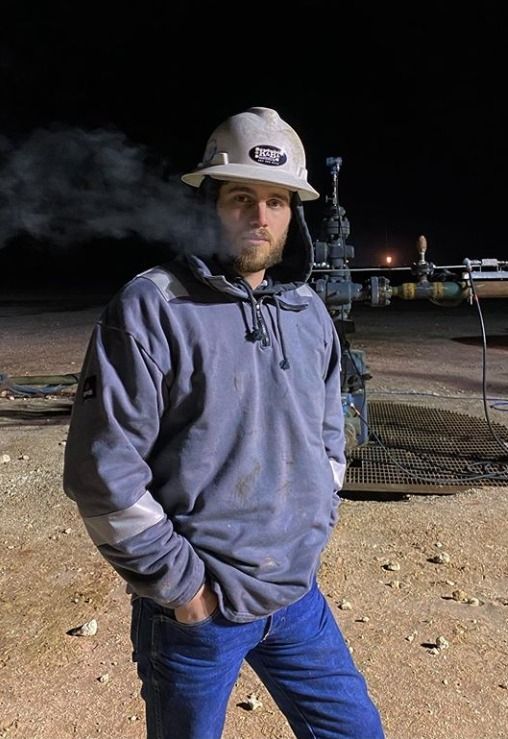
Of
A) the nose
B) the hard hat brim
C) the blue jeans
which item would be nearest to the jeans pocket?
the blue jeans

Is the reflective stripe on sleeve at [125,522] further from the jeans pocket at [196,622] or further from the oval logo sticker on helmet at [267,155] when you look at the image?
the oval logo sticker on helmet at [267,155]

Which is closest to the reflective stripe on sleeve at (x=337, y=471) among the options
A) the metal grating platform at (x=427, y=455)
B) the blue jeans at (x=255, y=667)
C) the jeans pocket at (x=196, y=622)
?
the blue jeans at (x=255, y=667)

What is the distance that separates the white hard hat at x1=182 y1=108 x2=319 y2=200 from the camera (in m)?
1.70

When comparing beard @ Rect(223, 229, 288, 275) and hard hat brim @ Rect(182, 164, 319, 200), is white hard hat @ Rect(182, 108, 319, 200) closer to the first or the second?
hard hat brim @ Rect(182, 164, 319, 200)

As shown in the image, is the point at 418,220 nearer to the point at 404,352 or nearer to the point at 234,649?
the point at 404,352

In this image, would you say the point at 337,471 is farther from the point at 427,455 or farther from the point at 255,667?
the point at 427,455

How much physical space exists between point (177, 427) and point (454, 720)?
1849 mm

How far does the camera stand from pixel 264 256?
5.65 ft

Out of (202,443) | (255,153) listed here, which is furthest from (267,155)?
(202,443)

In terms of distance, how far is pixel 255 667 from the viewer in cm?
179

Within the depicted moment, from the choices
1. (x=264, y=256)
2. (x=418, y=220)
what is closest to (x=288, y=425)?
(x=264, y=256)

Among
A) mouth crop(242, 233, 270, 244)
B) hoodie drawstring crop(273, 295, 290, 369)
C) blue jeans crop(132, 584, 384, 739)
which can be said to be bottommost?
blue jeans crop(132, 584, 384, 739)

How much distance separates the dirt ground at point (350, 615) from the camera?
101 inches

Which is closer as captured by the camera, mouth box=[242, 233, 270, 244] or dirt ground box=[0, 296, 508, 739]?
mouth box=[242, 233, 270, 244]
